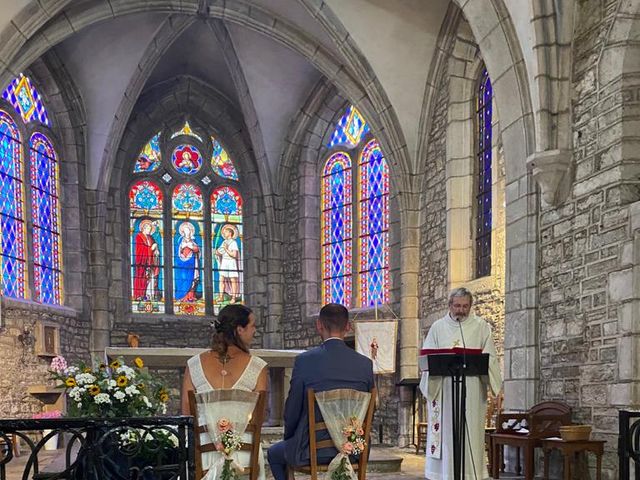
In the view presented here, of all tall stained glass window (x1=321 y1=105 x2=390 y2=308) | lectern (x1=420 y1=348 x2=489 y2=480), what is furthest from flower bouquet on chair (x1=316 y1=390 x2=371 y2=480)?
tall stained glass window (x1=321 y1=105 x2=390 y2=308)

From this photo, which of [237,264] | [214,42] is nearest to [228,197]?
[237,264]

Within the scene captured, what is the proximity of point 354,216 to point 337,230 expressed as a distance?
627mm

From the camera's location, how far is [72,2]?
11.6m

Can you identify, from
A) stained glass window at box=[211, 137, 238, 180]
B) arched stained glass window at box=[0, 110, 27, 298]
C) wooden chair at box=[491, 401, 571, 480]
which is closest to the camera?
wooden chair at box=[491, 401, 571, 480]

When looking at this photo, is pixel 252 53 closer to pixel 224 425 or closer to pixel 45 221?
pixel 45 221

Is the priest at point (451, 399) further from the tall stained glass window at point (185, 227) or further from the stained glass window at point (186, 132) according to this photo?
the stained glass window at point (186, 132)

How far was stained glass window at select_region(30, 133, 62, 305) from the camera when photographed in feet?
42.8

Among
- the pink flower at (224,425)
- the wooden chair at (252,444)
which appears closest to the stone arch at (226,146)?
the wooden chair at (252,444)

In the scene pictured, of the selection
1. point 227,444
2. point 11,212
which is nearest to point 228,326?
point 227,444

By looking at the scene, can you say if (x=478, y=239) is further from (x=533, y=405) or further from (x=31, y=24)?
(x=31, y=24)

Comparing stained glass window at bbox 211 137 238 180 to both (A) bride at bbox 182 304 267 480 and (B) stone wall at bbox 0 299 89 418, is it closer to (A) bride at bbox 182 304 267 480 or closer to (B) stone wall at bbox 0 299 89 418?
(B) stone wall at bbox 0 299 89 418

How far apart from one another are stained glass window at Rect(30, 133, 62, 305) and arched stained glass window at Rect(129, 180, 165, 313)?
5.40ft

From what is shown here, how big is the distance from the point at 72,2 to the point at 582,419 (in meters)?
8.98

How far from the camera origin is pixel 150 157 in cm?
1537
